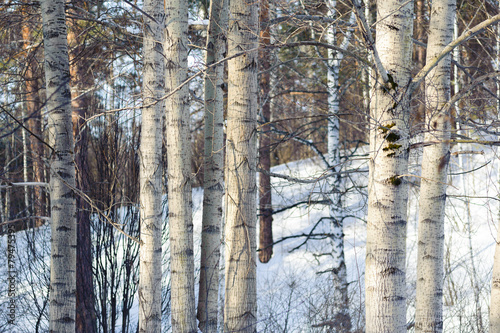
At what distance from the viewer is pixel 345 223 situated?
12.6m

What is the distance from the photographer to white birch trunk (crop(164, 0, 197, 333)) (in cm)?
347

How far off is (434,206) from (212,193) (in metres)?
2.01

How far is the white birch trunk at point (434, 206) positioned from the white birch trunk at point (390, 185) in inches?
59.0

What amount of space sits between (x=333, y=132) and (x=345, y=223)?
611 centimetres

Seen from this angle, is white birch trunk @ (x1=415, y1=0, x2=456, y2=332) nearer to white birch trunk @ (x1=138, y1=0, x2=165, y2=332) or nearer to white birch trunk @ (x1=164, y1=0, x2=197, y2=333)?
white birch trunk @ (x1=164, y1=0, x2=197, y2=333)

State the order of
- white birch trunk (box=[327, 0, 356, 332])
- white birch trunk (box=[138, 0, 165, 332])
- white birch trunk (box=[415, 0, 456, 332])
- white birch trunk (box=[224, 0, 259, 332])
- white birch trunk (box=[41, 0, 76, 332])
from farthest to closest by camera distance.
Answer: white birch trunk (box=[327, 0, 356, 332]) → white birch trunk (box=[138, 0, 165, 332]) → white birch trunk (box=[415, 0, 456, 332]) → white birch trunk (box=[224, 0, 259, 332]) → white birch trunk (box=[41, 0, 76, 332])

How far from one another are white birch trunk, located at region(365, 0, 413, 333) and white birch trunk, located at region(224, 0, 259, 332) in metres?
0.91

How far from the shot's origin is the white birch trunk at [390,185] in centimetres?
223

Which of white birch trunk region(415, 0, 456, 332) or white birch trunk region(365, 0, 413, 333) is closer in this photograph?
white birch trunk region(365, 0, 413, 333)

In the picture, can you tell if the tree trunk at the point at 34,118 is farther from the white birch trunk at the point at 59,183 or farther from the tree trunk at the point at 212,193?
the tree trunk at the point at 212,193

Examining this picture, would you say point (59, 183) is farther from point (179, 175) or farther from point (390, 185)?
point (390, 185)

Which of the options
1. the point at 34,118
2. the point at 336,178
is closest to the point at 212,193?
the point at 34,118

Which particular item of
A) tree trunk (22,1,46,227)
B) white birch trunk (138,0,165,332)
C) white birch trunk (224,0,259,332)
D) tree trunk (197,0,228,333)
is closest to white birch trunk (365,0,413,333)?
white birch trunk (224,0,259,332)

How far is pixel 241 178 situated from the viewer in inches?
116
